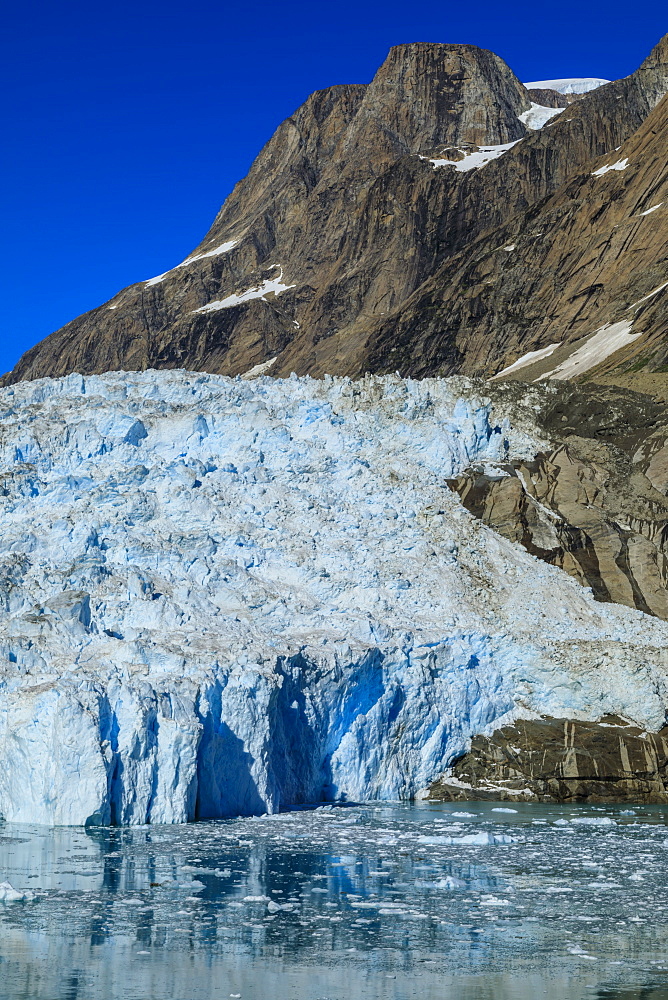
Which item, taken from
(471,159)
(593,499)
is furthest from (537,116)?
(593,499)

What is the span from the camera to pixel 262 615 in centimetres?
2694

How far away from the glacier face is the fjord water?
5.58 ft

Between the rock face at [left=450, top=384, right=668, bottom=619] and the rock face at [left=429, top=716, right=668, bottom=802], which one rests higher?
the rock face at [left=450, top=384, right=668, bottom=619]

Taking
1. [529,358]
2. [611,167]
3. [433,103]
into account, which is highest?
[433,103]

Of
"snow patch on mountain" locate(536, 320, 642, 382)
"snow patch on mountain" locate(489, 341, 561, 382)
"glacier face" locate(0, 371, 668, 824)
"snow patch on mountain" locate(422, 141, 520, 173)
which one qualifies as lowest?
"glacier face" locate(0, 371, 668, 824)

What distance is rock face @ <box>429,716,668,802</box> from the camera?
25.5m

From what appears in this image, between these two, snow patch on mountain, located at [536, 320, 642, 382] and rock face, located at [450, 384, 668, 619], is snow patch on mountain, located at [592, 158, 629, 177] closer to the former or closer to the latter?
snow patch on mountain, located at [536, 320, 642, 382]

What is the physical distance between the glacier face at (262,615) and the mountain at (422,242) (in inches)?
1825

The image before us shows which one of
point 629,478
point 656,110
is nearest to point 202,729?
point 629,478

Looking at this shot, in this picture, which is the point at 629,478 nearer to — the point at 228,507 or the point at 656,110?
the point at 228,507

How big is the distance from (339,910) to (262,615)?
12231 millimetres

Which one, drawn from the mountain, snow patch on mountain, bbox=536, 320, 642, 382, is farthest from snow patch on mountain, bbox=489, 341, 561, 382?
snow patch on mountain, bbox=536, 320, 642, 382

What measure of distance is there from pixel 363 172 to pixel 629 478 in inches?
4318

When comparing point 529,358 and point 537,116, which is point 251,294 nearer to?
point 537,116
